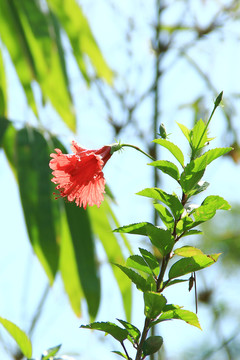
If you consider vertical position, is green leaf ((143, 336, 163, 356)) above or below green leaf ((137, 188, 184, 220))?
below

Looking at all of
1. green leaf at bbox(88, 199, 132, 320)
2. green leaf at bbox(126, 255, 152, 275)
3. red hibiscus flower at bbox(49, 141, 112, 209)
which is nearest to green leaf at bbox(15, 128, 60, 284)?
green leaf at bbox(88, 199, 132, 320)

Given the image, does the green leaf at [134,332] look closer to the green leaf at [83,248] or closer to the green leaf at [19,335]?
the green leaf at [19,335]

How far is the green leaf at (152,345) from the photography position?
1.33ft

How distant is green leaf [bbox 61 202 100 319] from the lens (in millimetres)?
1147

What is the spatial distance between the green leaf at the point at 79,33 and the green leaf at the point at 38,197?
427 millimetres

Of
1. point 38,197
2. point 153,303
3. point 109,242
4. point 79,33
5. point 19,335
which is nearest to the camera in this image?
point 153,303

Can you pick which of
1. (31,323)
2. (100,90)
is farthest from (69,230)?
(100,90)

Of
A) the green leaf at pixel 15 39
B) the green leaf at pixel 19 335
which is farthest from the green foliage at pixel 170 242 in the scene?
the green leaf at pixel 15 39

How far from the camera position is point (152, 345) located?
0.41 m

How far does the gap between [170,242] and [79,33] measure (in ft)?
4.08

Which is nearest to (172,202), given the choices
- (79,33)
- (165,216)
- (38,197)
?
(165,216)

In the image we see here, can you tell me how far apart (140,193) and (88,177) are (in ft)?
0.43

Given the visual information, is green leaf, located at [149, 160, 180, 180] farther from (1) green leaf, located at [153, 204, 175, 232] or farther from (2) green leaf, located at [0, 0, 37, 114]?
(2) green leaf, located at [0, 0, 37, 114]

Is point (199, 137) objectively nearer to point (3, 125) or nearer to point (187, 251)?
point (187, 251)
